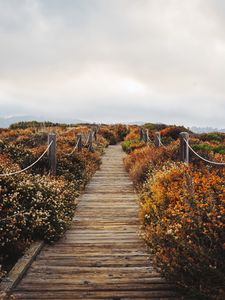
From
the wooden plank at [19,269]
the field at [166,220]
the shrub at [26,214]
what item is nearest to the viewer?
the field at [166,220]

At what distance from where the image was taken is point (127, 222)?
862cm

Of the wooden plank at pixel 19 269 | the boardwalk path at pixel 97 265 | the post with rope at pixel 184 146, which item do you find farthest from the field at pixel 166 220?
the post with rope at pixel 184 146

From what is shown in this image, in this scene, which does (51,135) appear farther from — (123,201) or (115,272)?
(115,272)

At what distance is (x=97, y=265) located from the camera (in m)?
5.88

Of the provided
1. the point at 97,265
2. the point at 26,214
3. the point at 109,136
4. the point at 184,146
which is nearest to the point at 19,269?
the point at 97,265

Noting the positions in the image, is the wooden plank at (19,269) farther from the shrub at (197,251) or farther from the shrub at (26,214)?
the shrub at (197,251)

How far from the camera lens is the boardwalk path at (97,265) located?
4.91m

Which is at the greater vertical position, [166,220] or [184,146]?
[184,146]

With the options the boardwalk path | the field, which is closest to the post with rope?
the field

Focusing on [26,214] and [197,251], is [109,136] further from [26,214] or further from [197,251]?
[197,251]

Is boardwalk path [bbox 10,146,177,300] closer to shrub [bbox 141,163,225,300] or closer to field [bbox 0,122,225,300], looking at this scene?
field [bbox 0,122,225,300]

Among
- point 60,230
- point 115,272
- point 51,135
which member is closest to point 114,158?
point 51,135

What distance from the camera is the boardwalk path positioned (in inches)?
193

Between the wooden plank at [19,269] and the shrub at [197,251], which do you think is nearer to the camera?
the shrub at [197,251]
